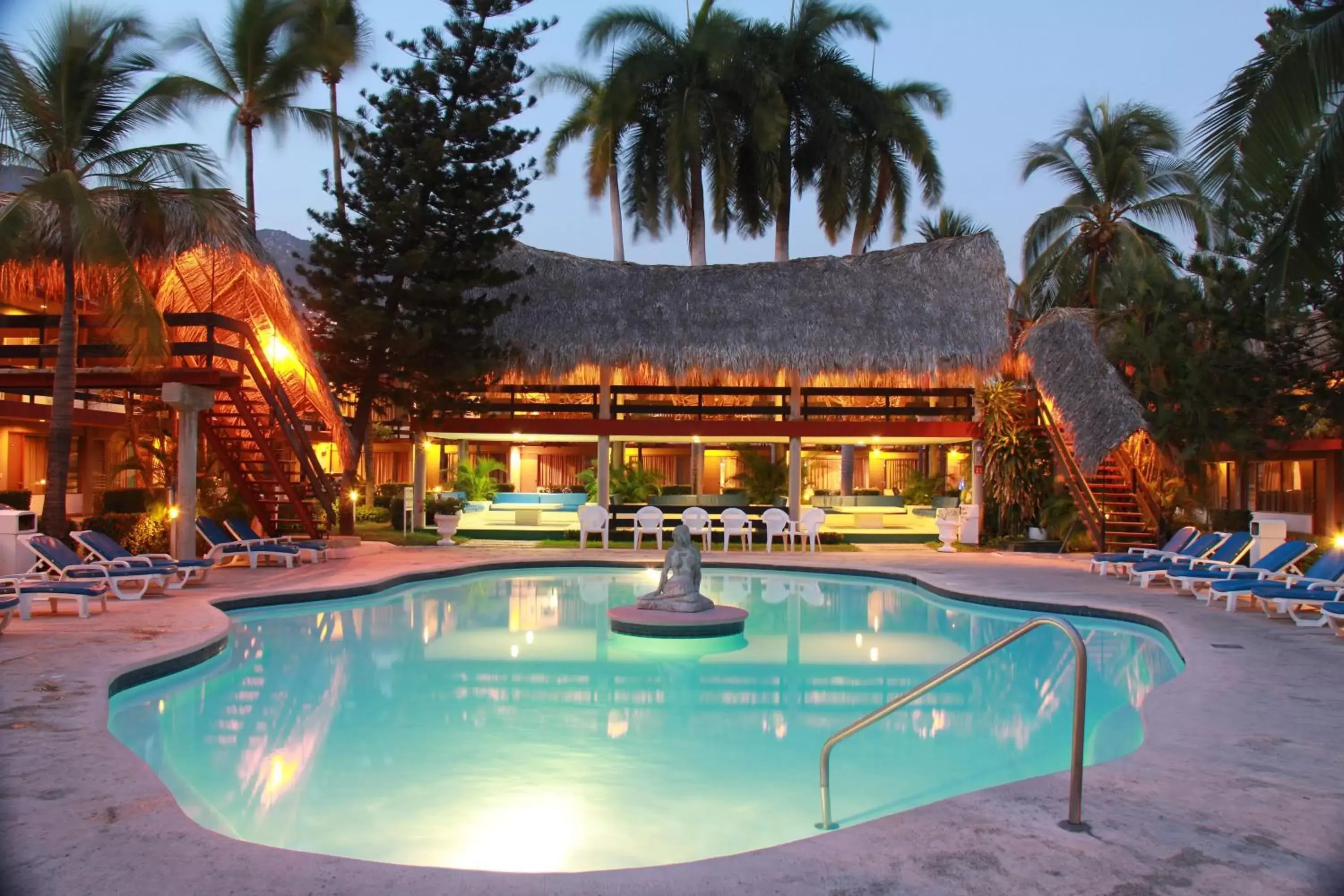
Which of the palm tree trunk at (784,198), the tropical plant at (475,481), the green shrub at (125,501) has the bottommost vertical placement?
the green shrub at (125,501)

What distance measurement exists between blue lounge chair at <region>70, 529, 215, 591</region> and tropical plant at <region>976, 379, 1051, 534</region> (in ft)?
43.1

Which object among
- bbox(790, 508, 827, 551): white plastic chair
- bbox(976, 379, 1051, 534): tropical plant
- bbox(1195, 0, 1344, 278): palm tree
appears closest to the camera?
bbox(1195, 0, 1344, 278): palm tree

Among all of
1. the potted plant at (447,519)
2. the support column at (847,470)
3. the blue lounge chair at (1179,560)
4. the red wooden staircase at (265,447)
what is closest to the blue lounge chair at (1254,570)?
the blue lounge chair at (1179,560)

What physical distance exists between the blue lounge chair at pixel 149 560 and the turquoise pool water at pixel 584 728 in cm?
110

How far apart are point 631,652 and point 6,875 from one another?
21.9ft

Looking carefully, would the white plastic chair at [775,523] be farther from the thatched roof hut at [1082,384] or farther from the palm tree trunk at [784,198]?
the palm tree trunk at [784,198]

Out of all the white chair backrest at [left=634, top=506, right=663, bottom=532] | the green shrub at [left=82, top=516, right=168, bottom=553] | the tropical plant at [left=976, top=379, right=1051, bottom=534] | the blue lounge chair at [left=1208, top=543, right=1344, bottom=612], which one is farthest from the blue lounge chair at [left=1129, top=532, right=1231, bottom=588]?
the green shrub at [left=82, top=516, right=168, bottom=553]

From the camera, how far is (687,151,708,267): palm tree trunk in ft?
90.2

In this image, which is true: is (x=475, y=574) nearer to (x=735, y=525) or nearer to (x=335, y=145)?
(x=735, y=525)

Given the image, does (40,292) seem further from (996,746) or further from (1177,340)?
(1177,340)

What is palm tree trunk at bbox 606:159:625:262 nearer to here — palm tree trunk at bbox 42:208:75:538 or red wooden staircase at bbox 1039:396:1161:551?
red wooden staircase at bbox 1039:396:1161:551

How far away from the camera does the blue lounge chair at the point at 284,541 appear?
14523 millimetres

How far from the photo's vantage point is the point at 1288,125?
7.30 meters

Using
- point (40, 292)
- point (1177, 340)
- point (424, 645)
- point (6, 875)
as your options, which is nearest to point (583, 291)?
point (40, 292)
